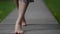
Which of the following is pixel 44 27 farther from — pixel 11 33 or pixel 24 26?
pixel 11 33

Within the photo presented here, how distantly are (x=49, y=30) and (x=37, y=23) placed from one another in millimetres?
1035

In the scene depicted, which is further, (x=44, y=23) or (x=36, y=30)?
(x=44, y=23)

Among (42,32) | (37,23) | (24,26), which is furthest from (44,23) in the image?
(42,32)

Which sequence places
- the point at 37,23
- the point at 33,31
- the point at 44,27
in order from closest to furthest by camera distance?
the point at 33,31 < the point at 44,27 < the point at 37,23

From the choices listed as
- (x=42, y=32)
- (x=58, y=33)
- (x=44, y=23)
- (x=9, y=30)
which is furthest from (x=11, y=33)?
(x=44, y=23)

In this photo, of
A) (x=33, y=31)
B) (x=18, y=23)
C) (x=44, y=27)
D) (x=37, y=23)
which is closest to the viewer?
(x=18, y=23)

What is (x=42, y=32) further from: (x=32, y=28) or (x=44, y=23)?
(x=44, y=23)

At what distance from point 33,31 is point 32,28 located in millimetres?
376

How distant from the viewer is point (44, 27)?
21.3 ft

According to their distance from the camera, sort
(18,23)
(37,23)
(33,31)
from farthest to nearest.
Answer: (37,23)
(33,31)
(18,23)

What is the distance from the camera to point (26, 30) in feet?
19.9

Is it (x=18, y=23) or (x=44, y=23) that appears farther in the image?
(x=44, y=23)

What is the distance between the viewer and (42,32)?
19.2 ft

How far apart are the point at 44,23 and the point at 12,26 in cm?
99
